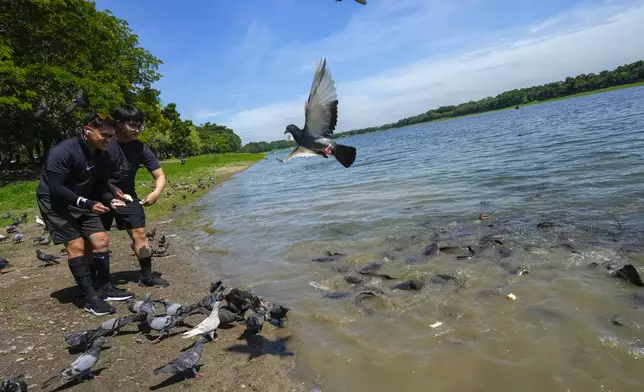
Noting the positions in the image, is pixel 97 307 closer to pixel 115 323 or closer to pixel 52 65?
pixel 115 323

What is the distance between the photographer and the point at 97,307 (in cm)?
584

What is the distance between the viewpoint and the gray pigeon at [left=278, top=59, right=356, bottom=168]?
465 cm

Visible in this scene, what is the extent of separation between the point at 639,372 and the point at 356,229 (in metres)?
7.48

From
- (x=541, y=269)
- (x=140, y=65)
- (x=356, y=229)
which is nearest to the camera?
(x=541, y=269)

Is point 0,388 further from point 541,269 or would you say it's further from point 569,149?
point 569,149

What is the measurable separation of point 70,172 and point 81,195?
46cm

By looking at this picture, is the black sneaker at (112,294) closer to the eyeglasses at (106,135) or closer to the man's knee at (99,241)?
the man's knee at (99,241)

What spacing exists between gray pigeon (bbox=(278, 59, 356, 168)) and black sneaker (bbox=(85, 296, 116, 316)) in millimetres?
3755

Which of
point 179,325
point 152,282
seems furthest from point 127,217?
point 179,325

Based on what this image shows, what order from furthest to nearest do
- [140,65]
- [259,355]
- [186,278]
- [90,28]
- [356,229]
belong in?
[140,65] < [90,28] < [356,229] < [186,278] < [259,355]

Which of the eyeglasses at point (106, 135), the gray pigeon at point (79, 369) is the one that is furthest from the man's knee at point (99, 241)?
the gray pigeon at point (79, 369)

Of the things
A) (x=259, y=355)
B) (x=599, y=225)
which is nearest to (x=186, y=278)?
(x=259, y=355)

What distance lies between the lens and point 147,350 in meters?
4.84

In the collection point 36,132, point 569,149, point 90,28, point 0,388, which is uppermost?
point 90,28
